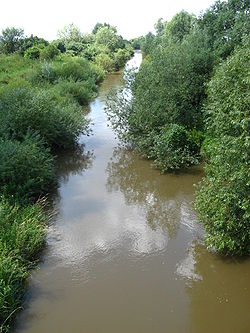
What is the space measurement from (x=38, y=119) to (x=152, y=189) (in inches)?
225

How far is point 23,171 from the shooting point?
37.1 feet

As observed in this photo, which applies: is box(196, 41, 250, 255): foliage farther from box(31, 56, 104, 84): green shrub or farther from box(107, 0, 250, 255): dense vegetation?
box(31, 56, 104, 84): green shrub

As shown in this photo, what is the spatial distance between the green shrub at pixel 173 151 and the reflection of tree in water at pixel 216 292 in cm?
489

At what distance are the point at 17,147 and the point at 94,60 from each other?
1346 inches

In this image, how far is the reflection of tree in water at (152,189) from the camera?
37.1ft

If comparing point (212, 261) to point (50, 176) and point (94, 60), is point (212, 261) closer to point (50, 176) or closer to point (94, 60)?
point (50, 176)

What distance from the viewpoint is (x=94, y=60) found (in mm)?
43438

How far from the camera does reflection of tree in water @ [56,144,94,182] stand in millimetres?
14877

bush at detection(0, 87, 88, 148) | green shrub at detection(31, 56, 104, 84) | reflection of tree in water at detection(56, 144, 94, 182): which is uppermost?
green shrub at detection(31, 56, 104, 84)

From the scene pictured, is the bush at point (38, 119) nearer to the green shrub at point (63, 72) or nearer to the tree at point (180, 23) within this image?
the green shrub at point (63, 72)

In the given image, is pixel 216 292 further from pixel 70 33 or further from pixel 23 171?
pixel 70 33

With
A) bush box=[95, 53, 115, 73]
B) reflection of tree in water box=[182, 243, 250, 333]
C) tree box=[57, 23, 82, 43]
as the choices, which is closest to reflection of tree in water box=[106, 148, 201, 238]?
reflection of tree in water box=[182, 243, 250, 333]

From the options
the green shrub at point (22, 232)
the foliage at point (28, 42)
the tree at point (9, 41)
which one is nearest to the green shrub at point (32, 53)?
the foliage at point (28, 42)

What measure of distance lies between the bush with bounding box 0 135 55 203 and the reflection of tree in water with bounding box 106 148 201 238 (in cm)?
265
